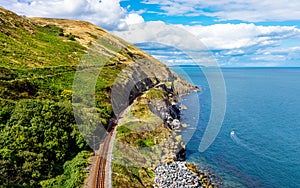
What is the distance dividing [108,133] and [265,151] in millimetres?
39158

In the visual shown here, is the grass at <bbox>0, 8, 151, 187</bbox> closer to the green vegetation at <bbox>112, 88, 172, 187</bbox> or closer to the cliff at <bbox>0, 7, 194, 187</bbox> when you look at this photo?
the cliff at <bbox>0, 7, 194, 187</bbox>

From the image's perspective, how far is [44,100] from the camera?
5044 cm

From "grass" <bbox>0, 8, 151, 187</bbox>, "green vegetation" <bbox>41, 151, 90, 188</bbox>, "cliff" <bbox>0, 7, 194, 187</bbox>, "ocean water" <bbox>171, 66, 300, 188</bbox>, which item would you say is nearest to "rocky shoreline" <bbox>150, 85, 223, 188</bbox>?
"ocean water" <bbox>171, 66, 300, 188</bbox>

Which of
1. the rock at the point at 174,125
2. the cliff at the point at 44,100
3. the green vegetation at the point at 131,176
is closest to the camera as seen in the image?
the cliff at the point at 44,100

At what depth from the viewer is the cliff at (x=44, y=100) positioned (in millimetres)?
35438

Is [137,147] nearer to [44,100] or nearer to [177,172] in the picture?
[177,172]

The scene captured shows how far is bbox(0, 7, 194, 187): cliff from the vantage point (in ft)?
116

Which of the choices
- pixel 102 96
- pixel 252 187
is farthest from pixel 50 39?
pixel 252 187

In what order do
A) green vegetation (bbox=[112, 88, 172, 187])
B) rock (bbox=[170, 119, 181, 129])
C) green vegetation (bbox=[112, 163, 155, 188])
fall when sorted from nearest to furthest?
green vegetation (bbox=[112, 163, 155, 188])
green vegetation (bbox=[112, 88, 172, 187])
rock (bbox=[170, 119, 181, 129])

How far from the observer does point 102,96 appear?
70000mm

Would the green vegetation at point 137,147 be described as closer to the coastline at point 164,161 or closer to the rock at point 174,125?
the coastline at point 164,161

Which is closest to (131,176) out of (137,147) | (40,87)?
(137,147)

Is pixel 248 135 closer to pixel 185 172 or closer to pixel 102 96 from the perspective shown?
pixel 185 172

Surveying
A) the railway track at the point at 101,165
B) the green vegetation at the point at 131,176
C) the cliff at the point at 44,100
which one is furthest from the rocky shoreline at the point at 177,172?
the railway track at the point at 101,165
